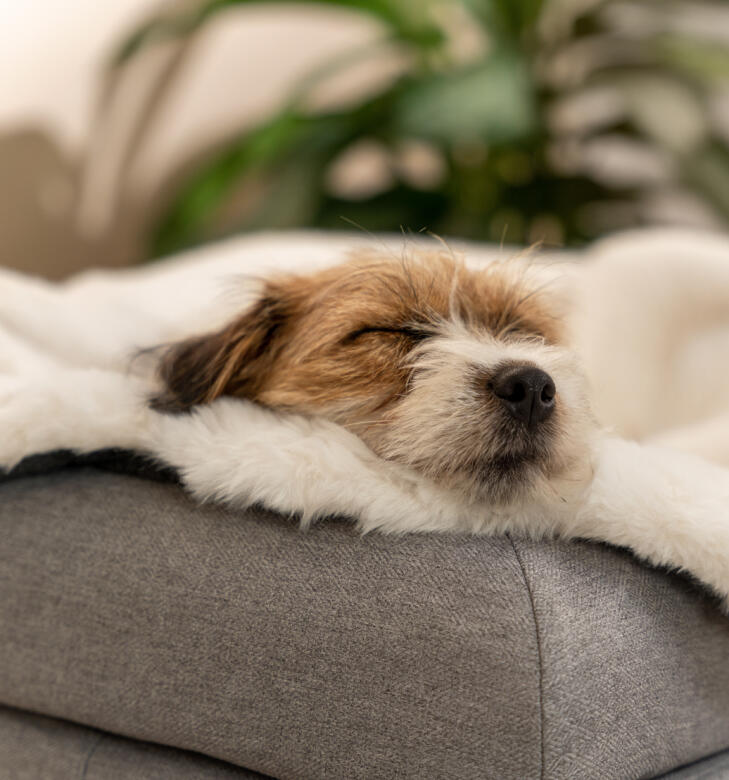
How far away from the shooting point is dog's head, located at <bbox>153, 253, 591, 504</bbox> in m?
1.11

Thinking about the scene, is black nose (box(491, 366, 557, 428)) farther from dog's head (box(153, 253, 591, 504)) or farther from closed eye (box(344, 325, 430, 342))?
closed eye (box(344, 325, 430, 342))

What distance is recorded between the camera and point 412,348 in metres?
1.23

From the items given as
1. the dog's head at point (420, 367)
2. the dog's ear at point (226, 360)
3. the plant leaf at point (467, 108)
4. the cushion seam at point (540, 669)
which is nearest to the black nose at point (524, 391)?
the dog's head at point (420, 367)

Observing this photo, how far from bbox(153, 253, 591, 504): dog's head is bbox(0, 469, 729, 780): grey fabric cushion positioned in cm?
14

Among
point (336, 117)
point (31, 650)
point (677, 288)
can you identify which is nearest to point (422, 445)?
point (31, 650)

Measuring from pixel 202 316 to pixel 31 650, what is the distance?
0.73 metres

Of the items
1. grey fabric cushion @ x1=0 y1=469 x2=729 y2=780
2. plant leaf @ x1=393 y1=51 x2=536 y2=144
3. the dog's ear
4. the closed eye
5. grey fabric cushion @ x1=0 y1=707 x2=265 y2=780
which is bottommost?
grey fabric cushion @ x1=0 y1=707 x2=265 y2=780

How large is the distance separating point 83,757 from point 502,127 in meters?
2.15

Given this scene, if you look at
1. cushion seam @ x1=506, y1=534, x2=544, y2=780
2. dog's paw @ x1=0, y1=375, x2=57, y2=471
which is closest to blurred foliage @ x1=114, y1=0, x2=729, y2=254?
dog's paw @ x1=0, y1=375, x2=57, y2=471

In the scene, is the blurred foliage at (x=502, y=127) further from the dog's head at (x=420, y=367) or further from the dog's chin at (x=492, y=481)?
the dog's chin at (x=492, y=481)

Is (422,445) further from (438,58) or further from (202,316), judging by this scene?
(438,58)

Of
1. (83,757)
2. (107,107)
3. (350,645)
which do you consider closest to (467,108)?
(107,107)

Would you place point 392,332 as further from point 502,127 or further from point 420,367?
point 502,127

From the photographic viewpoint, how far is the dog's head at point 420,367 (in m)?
1.11
